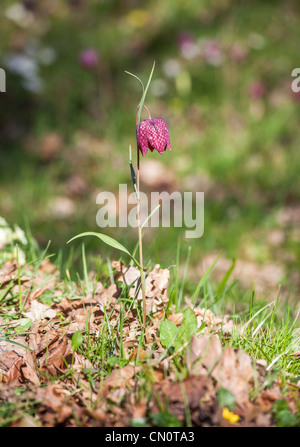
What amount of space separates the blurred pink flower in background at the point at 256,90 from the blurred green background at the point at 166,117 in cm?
2

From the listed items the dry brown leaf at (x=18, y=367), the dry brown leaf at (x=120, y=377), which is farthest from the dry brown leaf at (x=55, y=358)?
the dry brown leaf at (x=120, y=377)

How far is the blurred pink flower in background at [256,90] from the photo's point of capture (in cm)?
461

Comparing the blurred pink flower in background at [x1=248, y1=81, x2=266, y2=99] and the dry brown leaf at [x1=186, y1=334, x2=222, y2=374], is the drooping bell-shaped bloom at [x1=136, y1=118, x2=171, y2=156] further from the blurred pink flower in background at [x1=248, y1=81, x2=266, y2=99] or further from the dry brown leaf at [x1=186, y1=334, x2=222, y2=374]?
the blurred pink flower in background at [x1=248, y1=81, x2=266, y2=99]

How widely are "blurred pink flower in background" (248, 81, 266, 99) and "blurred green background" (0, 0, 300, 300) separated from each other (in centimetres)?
2

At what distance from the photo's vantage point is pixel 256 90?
15.1 ft

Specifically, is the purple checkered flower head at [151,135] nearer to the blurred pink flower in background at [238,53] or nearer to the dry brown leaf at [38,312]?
the dry brown leaf at [38,312]

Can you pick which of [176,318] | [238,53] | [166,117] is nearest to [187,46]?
[238,53]

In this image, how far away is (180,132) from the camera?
4.37 metres

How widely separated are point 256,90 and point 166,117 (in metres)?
0.94

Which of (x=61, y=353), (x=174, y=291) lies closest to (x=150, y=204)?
(x=174, y=291)

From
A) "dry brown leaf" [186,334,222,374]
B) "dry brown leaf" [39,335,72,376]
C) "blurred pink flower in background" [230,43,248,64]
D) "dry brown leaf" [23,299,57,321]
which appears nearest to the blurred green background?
"blurred pink flower in background" [230,43,248,64]

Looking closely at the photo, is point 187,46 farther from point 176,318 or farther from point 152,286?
point 176,318

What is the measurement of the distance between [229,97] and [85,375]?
12.2 feet

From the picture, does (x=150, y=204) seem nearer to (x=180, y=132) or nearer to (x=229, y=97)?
(x=180, y=132)
